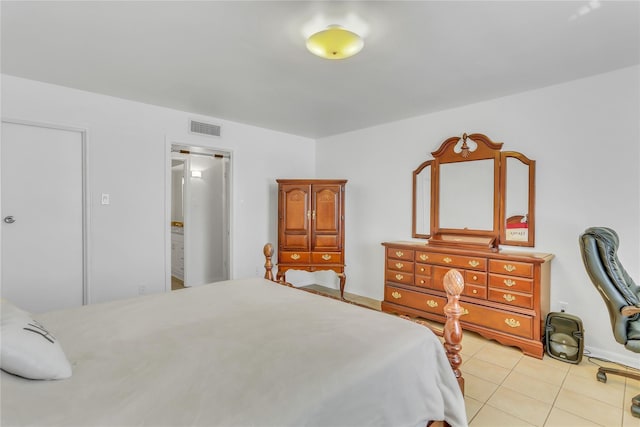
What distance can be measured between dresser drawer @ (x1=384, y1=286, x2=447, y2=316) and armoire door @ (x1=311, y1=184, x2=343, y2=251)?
89 centimetres

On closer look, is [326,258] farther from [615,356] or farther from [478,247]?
[615,356]

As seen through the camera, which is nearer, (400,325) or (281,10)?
(400,325)

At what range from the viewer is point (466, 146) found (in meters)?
3.47

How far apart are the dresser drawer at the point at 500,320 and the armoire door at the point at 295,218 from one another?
6.67 ft

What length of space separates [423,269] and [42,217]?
149 inches

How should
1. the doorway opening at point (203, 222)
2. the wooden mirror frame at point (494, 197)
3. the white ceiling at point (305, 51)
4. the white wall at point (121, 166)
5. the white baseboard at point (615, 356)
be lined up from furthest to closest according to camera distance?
the doorway opening at point (203, 222), the wooden mirror frame at point (494, 197), the white wall at point (121, 166), the white baseboard at point (615, 356), the white ceiling at point (305, 51)

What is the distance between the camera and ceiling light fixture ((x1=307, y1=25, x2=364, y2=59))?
6.22 feet

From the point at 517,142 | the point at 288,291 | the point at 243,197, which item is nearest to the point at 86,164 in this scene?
the point at 243,197

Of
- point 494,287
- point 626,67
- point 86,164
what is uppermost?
point 626,67

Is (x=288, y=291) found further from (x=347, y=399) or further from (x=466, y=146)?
(x=466, y=146)

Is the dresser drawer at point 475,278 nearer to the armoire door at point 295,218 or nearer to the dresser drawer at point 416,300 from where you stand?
the dresser drawer at point 416,300

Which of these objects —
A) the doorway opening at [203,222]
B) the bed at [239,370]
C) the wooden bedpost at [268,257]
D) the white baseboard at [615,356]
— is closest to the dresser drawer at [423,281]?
the white baseboard at [615,356]

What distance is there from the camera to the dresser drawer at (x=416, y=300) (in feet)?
10.8

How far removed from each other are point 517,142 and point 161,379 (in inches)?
137
